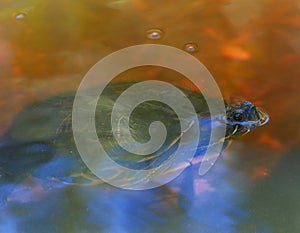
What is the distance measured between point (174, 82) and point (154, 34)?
0.20 m

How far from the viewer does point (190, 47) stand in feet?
4.10

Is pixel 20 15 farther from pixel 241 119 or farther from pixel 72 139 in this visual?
pixel 241 119

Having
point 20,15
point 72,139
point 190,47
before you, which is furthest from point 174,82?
point 20,15

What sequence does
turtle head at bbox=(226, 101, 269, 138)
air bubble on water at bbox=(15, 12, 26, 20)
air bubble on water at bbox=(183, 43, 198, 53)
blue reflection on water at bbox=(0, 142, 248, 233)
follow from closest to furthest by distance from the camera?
blue reflection on water at bbox=(0, 142, 248, 233), turtle head at bbox=(226, 101, 269, 138), air bubble on water at bbox=(183, 43, 198, 53), air bubble on water at bbox=(15, 12, 26, 20)

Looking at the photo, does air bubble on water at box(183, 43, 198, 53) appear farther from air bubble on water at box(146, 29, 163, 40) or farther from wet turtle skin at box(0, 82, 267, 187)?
wet turtle skin at box(0, 82, 267, 187)

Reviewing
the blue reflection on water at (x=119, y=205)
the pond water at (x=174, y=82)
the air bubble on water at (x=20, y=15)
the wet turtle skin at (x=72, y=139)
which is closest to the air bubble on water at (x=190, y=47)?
the pond water at (x=174, y=82)

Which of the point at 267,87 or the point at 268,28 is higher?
the point at 268,28

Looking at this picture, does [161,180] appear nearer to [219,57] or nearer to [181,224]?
[181,224]

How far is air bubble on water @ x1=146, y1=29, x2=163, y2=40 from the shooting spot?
1278 millimetres

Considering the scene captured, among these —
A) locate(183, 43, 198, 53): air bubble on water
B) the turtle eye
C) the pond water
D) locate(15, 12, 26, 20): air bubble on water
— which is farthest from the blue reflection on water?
locate(15, 12, 26, 20): air bubble on water

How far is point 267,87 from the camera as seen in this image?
3.76 ft

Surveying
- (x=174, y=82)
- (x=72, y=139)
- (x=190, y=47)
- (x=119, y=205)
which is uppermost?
(x=190, y=47)

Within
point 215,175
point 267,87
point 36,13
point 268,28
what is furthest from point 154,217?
point 36,13

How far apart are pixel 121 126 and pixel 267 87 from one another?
1.36 feet
